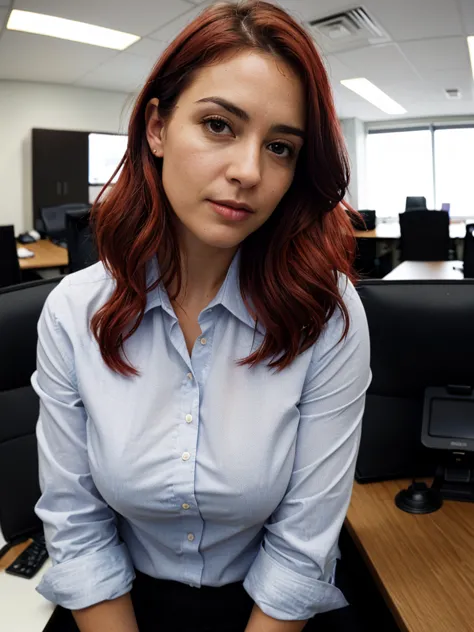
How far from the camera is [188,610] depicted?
990mm

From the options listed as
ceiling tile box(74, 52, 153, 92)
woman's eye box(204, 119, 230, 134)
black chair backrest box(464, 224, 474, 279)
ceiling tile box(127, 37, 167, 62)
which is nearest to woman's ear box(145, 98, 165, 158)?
woman's eye box(204, 119, 230, 134)

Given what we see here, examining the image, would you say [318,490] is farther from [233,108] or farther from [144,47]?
[144,47]

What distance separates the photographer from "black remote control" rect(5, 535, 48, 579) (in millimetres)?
1001

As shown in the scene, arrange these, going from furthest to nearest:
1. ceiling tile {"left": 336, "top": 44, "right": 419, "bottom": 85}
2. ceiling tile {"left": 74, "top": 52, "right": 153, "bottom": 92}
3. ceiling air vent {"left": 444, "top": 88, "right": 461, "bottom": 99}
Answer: ceiling air vent {"left": 444, "top": 88, "right": 461, "bottom": 99}, ceiling tile {"left": 74, "top": 52, "right": 153, "bottom": 92}, ceiling tile {"left": 336, "top": 44, "right": 419, "bottom": 85}

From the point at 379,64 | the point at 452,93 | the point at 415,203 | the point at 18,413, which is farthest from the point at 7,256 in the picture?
the point at 415,203

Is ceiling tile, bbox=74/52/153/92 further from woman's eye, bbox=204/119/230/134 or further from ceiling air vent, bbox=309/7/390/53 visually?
woman's eye, bbox=204/119/230/134

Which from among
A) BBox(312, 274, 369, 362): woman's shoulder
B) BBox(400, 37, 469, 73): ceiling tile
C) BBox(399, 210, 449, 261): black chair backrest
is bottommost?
BBox(312, 274, 369, 362): woman's shoulder

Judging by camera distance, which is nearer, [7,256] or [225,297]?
[225,297]

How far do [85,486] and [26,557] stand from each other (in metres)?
0.21

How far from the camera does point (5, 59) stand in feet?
18.9

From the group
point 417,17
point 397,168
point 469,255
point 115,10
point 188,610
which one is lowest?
point 188,610

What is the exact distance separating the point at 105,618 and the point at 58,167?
7342 millimetres

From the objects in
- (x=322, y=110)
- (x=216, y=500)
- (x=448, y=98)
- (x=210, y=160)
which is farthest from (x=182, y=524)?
(x=448, y=98)

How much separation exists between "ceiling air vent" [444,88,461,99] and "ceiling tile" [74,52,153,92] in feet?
14.8
